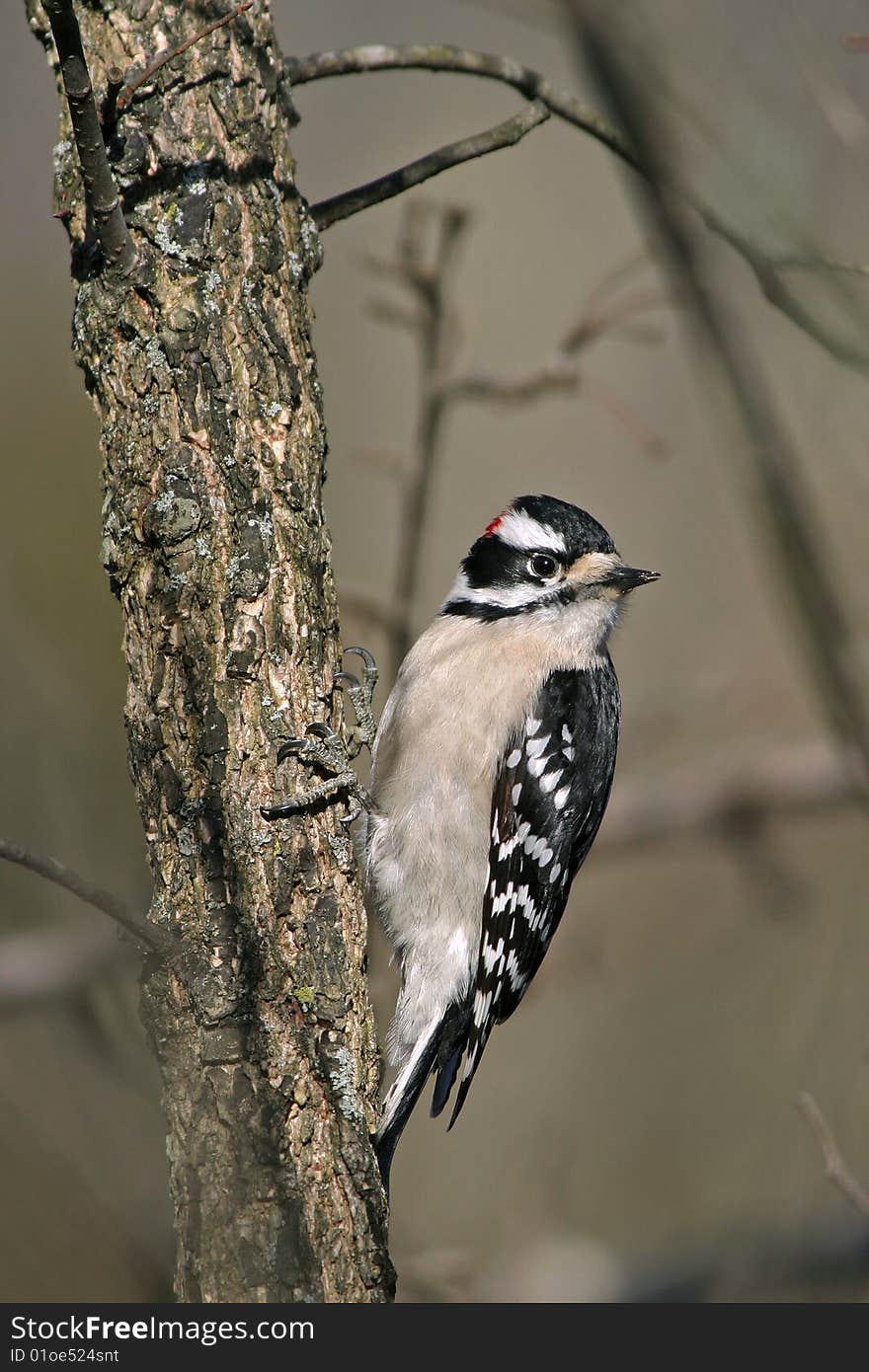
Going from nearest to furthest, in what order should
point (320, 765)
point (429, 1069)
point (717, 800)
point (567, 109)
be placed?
point (320, 765), point (567, 109), point (429, 1069), point (717, 800)

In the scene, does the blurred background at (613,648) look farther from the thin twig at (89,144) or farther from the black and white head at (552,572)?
the thin twig at (89,144)

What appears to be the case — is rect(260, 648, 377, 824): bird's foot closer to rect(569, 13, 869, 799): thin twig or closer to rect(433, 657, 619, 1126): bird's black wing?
rect(433, 657, 619, 1126): bird's black wing

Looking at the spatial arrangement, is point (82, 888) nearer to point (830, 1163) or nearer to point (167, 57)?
point (167, 57)

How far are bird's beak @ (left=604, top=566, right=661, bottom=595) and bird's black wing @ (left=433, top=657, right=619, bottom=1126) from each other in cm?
33

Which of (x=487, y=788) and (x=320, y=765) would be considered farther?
(x=487, y=788)

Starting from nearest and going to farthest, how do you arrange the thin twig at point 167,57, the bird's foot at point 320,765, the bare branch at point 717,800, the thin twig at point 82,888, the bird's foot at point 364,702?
1. the thin twig at point 82,888
2. the thin twig at point 167,57
3. the bird's foot at point 320,765
4. the bird's foot at point 364,702
5. the bare branch at point 717,800

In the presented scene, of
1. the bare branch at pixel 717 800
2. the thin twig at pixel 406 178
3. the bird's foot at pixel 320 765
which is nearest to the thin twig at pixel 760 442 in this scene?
the thin twig at pixel 406 178

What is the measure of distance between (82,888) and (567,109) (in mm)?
2352

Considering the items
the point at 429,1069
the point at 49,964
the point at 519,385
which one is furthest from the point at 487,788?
the point at 49,964

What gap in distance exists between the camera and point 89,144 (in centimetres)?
244

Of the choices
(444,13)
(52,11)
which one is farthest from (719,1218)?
(444,13)

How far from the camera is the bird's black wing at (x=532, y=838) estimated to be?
12.8ft
